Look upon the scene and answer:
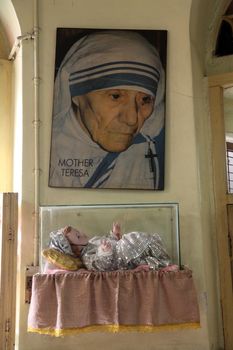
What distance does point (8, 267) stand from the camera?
91.1 inches

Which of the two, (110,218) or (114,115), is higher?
(114,115)

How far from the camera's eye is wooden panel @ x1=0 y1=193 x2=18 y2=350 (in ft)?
7.48

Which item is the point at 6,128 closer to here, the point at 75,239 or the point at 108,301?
the point at 75,239

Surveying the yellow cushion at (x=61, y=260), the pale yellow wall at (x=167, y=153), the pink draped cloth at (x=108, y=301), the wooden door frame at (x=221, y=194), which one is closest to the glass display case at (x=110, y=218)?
the pale yellow wall at (x=167, y=153)

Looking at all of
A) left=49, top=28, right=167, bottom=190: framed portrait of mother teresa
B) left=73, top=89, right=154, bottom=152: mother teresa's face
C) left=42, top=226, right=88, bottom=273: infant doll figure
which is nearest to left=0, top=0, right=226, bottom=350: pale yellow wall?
left=49, top=28, right=167, bottom=190: framed portrait of mother teresa

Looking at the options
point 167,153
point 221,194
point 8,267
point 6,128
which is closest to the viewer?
point 8,267

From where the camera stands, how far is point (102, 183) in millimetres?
2449

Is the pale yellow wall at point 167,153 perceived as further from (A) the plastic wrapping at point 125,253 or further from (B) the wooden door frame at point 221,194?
(A) the plastic wrapping at point 125,253

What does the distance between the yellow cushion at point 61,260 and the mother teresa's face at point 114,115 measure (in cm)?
70

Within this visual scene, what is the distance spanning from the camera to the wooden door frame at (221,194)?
8.21ft

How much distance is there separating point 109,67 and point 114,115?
0.96 feet

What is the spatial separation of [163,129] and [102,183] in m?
0.48

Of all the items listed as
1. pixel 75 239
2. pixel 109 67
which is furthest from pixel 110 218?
pixel 109 67

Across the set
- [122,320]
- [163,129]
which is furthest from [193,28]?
[122,320]
